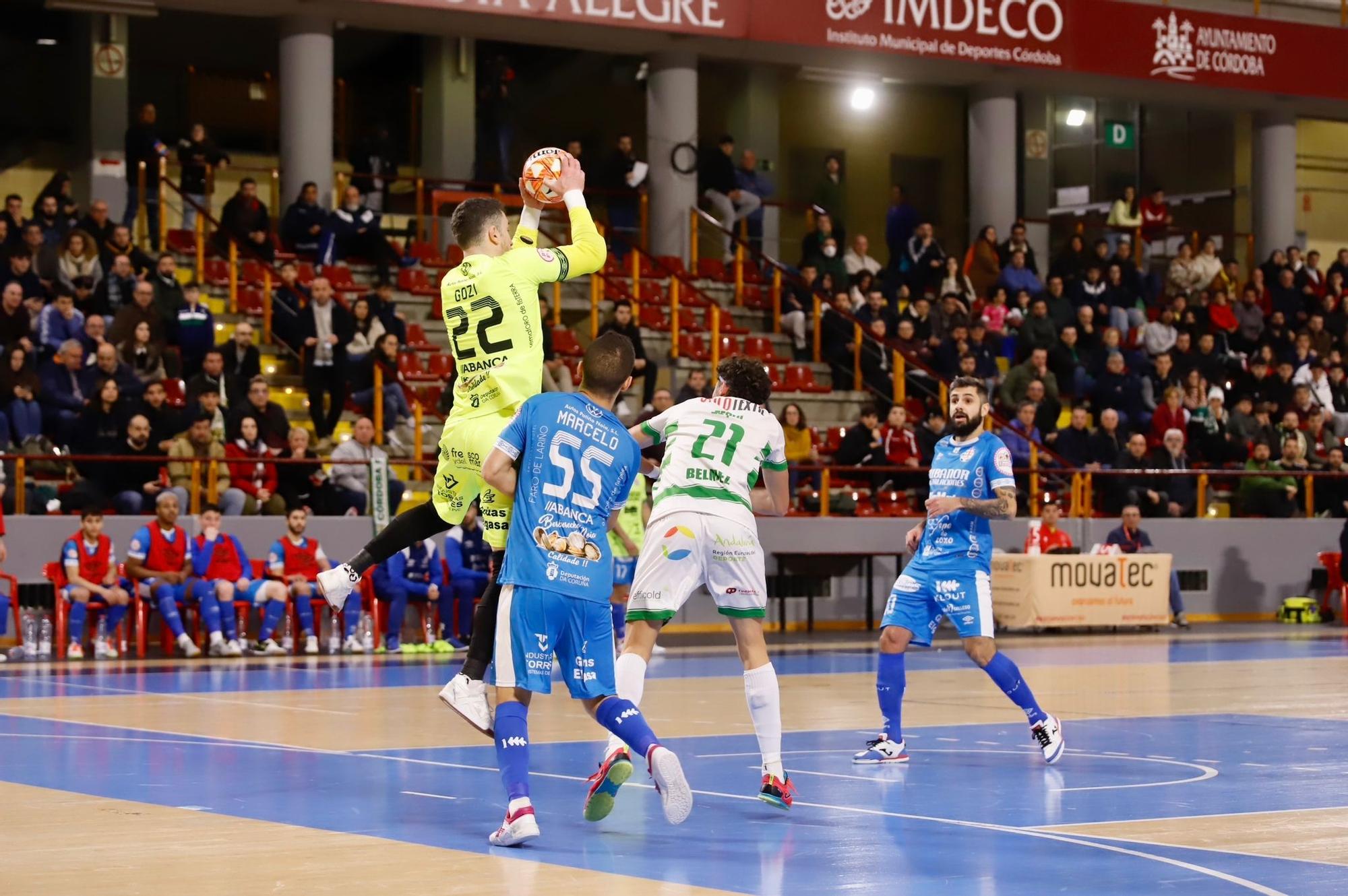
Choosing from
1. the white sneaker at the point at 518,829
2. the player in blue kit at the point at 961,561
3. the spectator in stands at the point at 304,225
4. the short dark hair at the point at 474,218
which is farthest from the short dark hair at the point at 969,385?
the spectator in stands at the point at 304,225

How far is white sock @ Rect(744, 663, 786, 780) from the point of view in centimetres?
893

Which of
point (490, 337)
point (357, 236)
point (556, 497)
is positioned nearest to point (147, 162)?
point (357, 236)

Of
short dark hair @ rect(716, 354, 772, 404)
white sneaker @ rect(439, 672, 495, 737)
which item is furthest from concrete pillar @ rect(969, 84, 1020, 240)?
white sneaker @ rect(439, 672, 495, 737)

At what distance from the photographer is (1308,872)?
23.2ft

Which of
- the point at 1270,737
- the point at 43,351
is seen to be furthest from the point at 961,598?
the point at 43,351

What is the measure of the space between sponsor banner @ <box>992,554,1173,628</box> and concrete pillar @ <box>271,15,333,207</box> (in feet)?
34.2

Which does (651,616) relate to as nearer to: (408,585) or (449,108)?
(408,585)

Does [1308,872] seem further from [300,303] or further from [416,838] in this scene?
[300,303]

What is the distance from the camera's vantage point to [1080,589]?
23.9 meters

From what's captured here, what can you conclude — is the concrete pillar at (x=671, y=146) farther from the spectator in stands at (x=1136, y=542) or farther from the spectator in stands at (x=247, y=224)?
the spectator in stands at (x=1136, y=542)

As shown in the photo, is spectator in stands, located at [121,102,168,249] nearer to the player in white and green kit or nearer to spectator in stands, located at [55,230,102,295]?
spectator in stands, located at [55,230,102,295]

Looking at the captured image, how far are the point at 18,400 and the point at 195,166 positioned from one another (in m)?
7.21

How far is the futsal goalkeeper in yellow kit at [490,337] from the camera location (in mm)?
8875

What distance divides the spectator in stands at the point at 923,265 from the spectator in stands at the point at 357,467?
10.5 metres
